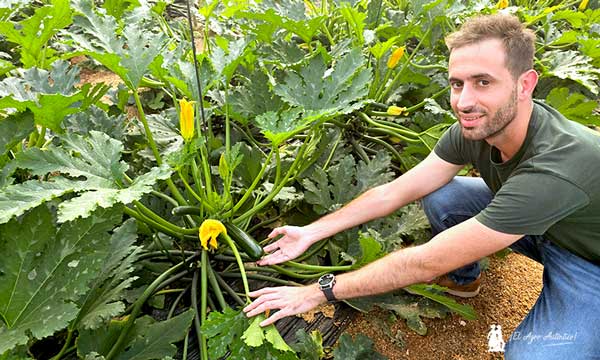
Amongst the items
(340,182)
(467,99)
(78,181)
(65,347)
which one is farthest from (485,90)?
(65,347)

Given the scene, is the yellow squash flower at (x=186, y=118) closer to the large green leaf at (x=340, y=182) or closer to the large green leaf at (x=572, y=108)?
the large green leaf at (x=340, y=182)

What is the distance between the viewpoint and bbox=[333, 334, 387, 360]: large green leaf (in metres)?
1.69

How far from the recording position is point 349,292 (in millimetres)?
1582

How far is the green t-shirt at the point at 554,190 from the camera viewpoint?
139cm

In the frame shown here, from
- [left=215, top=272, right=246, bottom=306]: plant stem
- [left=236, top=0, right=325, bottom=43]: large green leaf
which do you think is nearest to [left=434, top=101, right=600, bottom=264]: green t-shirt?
[left=215, top=272, right=246, bottom=306]: plant stem

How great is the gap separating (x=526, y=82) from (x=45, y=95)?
1.42 meters

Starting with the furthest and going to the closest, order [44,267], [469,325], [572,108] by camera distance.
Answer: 1. [572,108]
2. [469,325]
3. [44,267]

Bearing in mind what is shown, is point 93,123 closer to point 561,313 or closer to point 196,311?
point 196,311

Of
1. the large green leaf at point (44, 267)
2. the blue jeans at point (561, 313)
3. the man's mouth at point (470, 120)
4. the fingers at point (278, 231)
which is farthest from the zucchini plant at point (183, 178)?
the man's mouth at point (470, 120)

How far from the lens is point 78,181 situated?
138 cm

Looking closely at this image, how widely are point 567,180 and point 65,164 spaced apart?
1.40 metres

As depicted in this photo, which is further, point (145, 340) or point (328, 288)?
point (328, 288)

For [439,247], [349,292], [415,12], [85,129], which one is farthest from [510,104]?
[85,129]

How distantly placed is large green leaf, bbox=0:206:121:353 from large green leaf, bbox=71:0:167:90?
484mm
